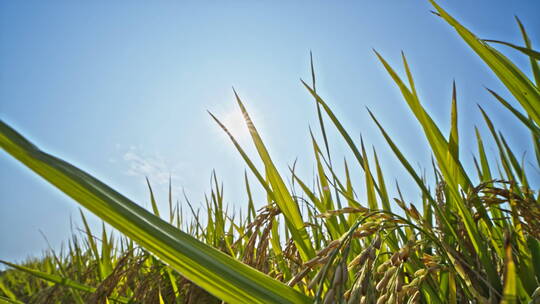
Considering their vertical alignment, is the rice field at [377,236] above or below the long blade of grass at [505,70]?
below

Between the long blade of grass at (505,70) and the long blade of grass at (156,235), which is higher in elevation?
the long blade of grass at (505,70)

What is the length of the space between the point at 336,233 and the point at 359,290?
0.53 metres

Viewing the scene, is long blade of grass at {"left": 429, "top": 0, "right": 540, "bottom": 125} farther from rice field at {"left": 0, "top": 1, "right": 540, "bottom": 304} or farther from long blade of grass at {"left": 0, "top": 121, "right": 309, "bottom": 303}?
long blade of grass at {"left": 0, "top": 121, "right": 309, "bottom": 303}

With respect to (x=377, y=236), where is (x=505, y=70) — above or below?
above

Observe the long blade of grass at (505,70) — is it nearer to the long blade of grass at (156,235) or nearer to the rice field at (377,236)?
the rice field at (377,236)

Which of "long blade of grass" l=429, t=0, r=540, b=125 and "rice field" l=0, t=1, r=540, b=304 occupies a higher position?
"long blade of grass" l=429, t=0, r=540, b=125

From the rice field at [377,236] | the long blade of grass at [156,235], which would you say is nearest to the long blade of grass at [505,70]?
the rice field at [377,236]

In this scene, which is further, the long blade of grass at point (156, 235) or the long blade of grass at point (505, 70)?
the long blade of grass at point (505, 70)

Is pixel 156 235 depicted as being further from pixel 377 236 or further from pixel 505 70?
pixel 505 70

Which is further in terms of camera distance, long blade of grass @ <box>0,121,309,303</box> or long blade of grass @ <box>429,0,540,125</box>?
long blade of grass @ <box>429,0,540,125</box>

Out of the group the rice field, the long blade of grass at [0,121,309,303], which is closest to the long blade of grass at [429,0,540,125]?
the rice field

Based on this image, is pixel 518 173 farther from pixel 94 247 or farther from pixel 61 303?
pixel 61 303

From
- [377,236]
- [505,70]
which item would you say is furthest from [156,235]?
[505,70]

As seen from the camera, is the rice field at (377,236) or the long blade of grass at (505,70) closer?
the rice field at (377,236)
